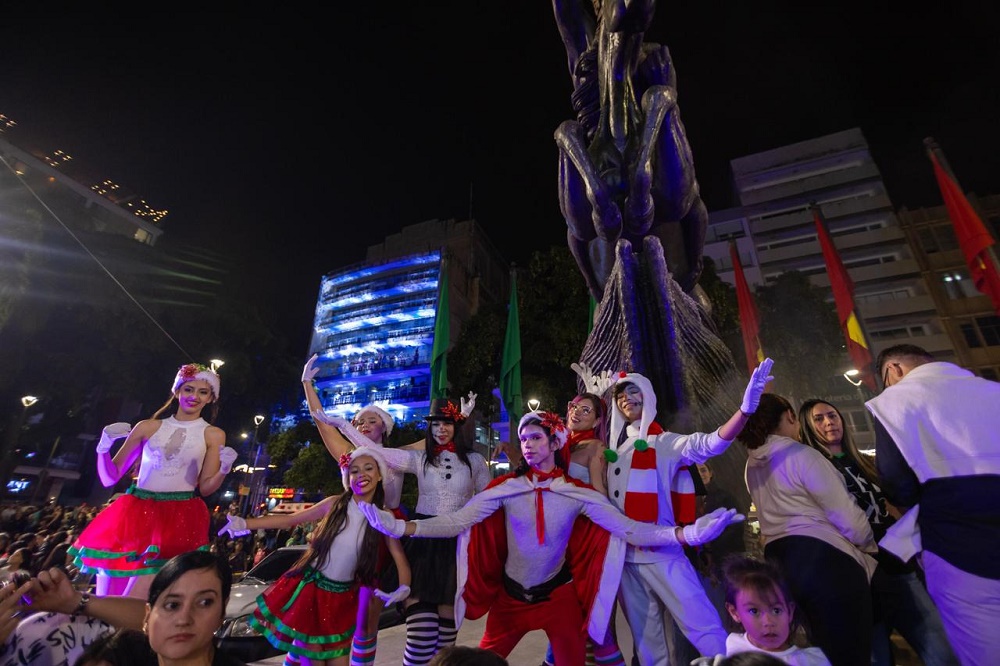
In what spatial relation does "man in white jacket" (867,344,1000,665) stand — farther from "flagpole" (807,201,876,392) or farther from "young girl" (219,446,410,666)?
"flagpole" (807,201,876,392)

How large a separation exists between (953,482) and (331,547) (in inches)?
132

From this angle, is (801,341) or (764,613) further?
(801,341)

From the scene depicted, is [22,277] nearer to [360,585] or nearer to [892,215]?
[360,585]

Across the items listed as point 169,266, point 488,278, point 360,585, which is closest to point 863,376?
point 360,585

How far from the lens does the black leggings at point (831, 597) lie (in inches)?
89.3

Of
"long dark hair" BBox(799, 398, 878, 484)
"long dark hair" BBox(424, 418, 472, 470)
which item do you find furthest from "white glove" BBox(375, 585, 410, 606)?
"long dark hair" BBox(799, 398, 878, 484)

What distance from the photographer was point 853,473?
121 inches

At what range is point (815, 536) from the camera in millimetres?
2527

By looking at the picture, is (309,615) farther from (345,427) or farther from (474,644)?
(474,644)

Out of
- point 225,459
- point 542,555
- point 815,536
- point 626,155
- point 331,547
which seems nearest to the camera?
point 815,536

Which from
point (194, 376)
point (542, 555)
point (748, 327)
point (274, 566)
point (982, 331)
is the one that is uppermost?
point (982, 331)

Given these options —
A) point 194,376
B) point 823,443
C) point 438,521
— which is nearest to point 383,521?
point 438,521

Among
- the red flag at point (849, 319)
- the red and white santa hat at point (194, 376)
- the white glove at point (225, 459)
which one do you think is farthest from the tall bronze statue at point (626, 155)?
the red flag at point (849, 319)

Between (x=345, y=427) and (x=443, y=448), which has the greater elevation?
(x=345, y=427)
